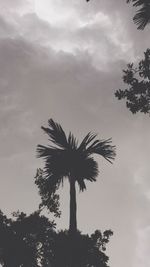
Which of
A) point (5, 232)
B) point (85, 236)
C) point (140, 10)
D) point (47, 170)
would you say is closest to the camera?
point (140, 10)

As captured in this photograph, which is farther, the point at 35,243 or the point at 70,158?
the point at 35,243

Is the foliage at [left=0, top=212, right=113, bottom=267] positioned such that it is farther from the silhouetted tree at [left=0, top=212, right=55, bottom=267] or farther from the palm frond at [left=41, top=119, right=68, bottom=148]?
the palm frond at [left=41, top=119, right=68, bottom=148]

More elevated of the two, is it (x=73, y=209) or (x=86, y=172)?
(x=86, y=172)

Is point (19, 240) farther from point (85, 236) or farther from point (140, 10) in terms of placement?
point (140, 10)

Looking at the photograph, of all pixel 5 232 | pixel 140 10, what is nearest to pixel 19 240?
pixel 5 232

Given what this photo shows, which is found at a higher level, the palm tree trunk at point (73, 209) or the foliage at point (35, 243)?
the foliage at point (35, 243)

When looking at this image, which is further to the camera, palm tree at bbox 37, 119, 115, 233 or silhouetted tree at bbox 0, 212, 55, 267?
silhouetted tree at bbox 0, 212, 55, 267

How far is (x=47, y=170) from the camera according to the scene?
14.5 meters

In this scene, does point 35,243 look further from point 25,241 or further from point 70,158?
point 70,158

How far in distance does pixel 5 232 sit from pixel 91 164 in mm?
13425

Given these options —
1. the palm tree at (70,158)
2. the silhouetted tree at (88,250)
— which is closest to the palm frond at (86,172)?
the palm tree at (70,158)

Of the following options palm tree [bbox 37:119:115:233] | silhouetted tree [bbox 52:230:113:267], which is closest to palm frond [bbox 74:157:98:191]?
palm tree [bbox 37:119:115:233]

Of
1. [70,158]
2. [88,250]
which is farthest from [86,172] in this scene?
[88,250]

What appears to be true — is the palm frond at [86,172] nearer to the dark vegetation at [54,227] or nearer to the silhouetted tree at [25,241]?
the dark vegetation at [54,227]
